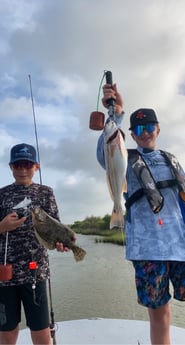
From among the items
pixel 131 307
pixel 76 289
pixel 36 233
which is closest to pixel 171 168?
pixel 36 233

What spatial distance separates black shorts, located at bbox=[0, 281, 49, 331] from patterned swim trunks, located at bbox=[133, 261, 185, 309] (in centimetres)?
87

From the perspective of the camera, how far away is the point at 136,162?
3.15 m

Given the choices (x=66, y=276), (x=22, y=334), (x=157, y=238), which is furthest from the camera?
(x=66, y=276)

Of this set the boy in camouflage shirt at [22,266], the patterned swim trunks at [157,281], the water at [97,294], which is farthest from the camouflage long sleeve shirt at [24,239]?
the water at [97,294]

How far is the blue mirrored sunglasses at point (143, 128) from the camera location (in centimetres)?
317

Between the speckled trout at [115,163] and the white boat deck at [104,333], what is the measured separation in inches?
91.7

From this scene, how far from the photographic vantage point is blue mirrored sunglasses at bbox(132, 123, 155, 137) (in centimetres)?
317

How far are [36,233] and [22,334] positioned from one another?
2205mm

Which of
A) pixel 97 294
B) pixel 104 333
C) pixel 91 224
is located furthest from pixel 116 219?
pixel 91 224

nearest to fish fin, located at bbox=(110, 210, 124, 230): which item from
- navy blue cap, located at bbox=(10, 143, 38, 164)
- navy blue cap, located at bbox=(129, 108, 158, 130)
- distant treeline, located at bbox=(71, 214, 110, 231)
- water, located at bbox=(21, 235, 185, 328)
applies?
navy blue cap, located at bbox=(129, 108, 158, 130)

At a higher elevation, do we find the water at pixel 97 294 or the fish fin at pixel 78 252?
the fish fin at pixel 78 252

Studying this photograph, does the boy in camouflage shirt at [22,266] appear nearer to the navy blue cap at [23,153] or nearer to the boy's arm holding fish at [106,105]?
the navy blue cap at [23,153]

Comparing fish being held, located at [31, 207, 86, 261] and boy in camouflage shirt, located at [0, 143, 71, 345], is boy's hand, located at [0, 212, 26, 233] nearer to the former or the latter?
boy in camouflage shirt, located at [0, 143, 71, 345]

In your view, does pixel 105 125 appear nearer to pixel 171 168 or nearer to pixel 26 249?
pixel 171 168
